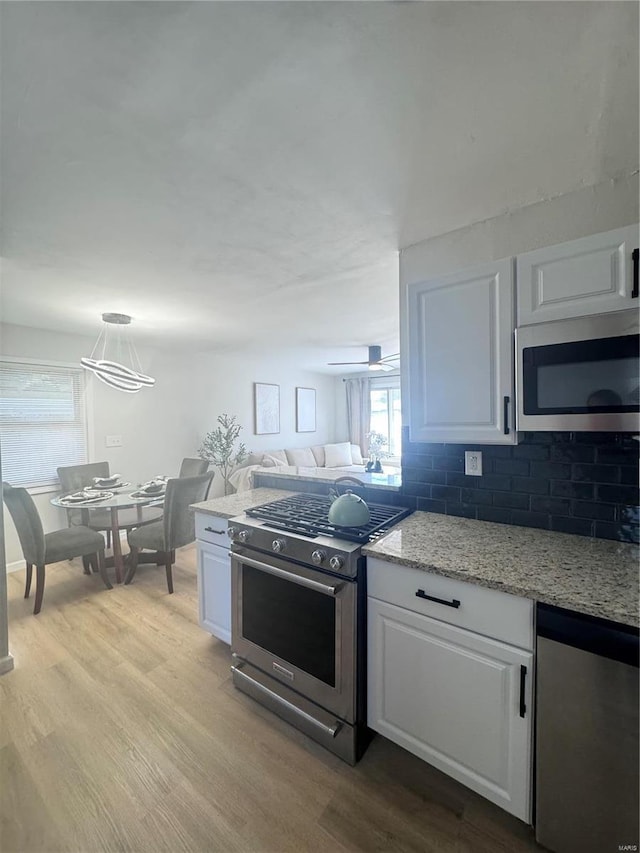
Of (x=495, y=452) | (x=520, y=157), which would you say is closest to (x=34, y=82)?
(x=520, y=157)

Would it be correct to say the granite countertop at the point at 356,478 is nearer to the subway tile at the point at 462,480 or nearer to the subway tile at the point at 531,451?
the subway tile at the point at 462,480

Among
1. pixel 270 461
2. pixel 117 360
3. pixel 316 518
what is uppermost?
pixel 117 360

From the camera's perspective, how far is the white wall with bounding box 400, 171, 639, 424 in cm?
143

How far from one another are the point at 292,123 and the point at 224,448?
14.6 ft

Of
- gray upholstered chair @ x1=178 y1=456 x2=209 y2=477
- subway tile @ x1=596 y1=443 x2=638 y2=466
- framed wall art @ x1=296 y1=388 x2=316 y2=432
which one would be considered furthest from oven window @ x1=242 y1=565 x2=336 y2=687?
framed wall art @ x1=296 y1=388 x2=316 y2=432

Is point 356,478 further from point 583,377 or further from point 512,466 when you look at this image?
point 583,377

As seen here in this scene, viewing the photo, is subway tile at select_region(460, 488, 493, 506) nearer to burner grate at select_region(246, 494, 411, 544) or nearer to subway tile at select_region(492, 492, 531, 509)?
subway tile at select_region(492, 492, 531, 509)

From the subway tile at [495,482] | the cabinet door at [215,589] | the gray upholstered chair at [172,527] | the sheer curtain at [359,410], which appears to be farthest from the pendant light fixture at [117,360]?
the sheer curtain at [359,410]

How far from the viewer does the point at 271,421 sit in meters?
6.27

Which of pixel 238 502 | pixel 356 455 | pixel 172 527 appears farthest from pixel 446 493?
pixel 356 455

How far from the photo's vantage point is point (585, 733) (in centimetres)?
103

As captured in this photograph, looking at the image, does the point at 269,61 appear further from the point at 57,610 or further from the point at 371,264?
the point at 57,610

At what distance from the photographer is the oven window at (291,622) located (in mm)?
1527

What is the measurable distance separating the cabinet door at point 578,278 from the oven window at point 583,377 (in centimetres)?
13
